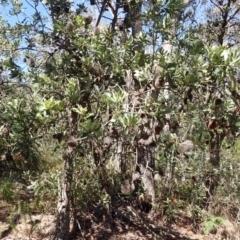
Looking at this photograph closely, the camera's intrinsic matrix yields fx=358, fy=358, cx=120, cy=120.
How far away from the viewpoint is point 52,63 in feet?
11.6

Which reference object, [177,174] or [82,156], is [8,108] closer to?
[82,156]

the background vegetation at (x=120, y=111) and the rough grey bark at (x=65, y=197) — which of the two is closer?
the background vegetation at (x=120, y=111)

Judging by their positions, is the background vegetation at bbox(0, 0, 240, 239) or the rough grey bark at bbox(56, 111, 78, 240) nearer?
the background vegetation at bbox(0, 0, 240, 239)

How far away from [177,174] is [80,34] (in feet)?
7.23

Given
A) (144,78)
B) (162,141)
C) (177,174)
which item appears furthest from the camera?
(177,174)

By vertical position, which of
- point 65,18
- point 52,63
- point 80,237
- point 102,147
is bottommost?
point 80,237

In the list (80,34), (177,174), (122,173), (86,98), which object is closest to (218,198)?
(177,174)

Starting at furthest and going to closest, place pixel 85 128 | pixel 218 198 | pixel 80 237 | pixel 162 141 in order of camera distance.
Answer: pixel 218 198, pixel 80 237, pixel 162 141, pixel 85 128

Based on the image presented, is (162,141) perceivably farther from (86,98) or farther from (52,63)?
(52,63)

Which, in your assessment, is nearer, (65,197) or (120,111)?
(120,111)

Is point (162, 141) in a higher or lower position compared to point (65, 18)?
lower

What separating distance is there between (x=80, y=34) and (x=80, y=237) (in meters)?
2.25

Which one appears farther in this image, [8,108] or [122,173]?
[122,173]

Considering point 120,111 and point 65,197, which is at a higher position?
point 120,111
